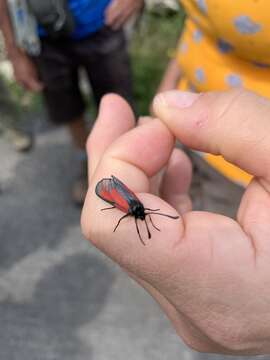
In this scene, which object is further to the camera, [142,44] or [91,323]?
[142,44]

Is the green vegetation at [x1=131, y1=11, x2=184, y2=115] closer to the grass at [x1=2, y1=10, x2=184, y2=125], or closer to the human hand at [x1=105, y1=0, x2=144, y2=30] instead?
the grass at [x1=2, y1=10, x2=184, y2=125]

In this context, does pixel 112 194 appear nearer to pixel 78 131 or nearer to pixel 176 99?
pixel 176 99

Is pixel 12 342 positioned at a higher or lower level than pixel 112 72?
lower

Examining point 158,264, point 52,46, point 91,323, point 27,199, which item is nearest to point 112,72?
point 52,46

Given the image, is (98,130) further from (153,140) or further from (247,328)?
(247,328)

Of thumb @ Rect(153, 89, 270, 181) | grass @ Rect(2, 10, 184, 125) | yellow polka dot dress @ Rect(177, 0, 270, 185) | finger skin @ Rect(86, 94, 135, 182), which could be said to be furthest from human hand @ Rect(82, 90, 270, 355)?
grass @ Rect(2, 10, 184, 125)

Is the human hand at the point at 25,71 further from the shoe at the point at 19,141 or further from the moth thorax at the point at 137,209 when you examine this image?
the moth thorax at the point at 137,209
